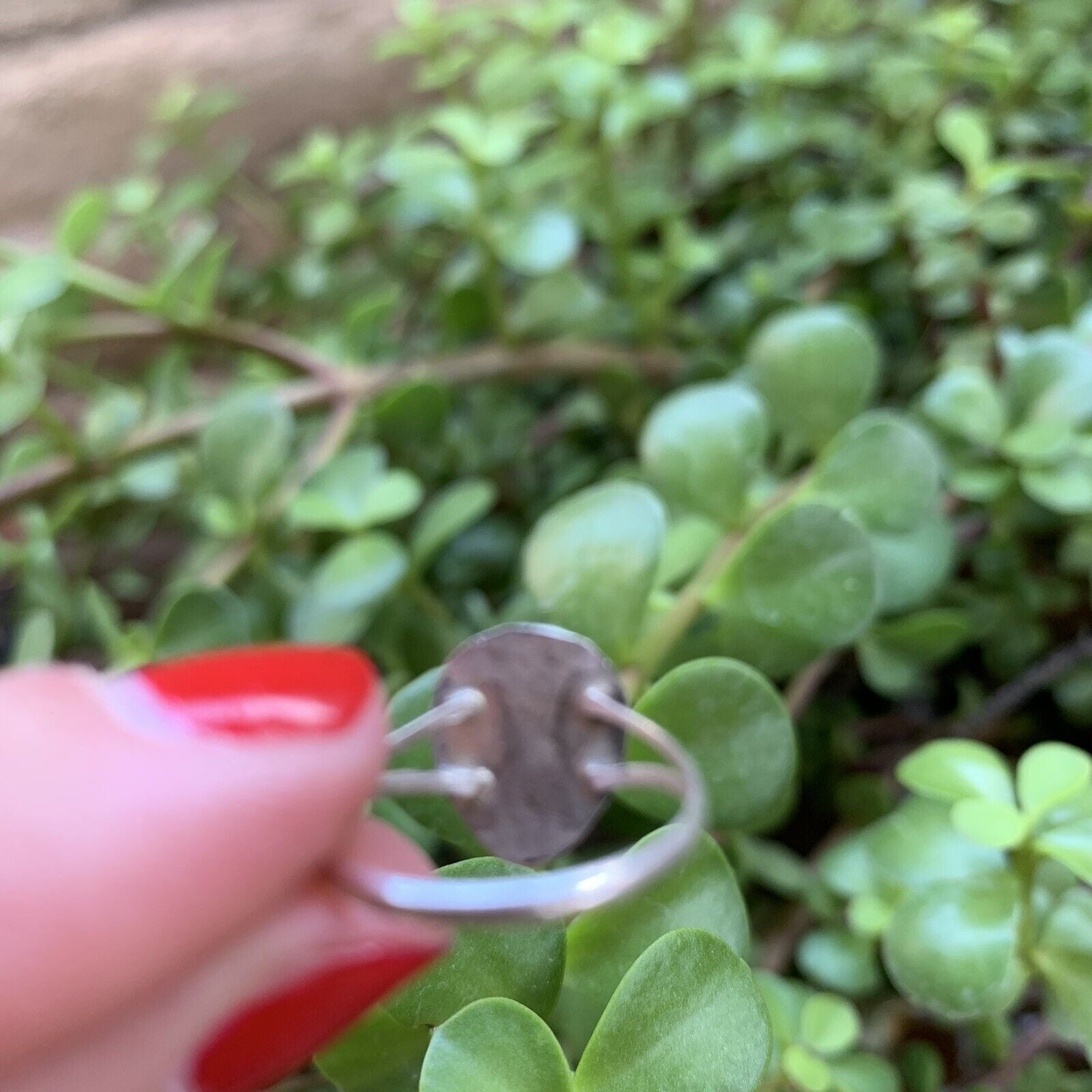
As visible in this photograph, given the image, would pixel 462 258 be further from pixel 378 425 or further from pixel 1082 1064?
pixel 1082 1064

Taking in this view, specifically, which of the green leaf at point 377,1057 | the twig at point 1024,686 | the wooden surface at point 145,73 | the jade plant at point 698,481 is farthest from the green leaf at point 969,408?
the wooden surface at point 145,73

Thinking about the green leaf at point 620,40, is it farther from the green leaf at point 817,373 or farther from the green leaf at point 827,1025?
the green leaf at point 827,1025

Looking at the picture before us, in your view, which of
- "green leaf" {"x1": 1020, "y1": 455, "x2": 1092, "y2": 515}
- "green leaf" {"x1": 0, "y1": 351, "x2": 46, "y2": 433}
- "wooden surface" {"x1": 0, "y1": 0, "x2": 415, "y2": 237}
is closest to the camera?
"green leaf" {"x1": 1020, "y1": 455, "x2": 1092, "y2": 515}

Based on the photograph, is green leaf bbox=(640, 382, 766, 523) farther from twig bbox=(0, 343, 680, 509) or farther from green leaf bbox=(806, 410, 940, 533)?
twig bbox=(0, 343, 680, 509)

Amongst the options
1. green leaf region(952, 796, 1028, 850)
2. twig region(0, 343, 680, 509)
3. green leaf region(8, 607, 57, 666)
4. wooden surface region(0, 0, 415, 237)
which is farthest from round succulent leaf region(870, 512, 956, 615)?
wooden surface region(0, 0, 415, 237)

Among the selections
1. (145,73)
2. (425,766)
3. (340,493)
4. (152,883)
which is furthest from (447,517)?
(145,73)

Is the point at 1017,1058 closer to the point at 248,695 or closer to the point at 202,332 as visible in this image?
the point at 248,695
